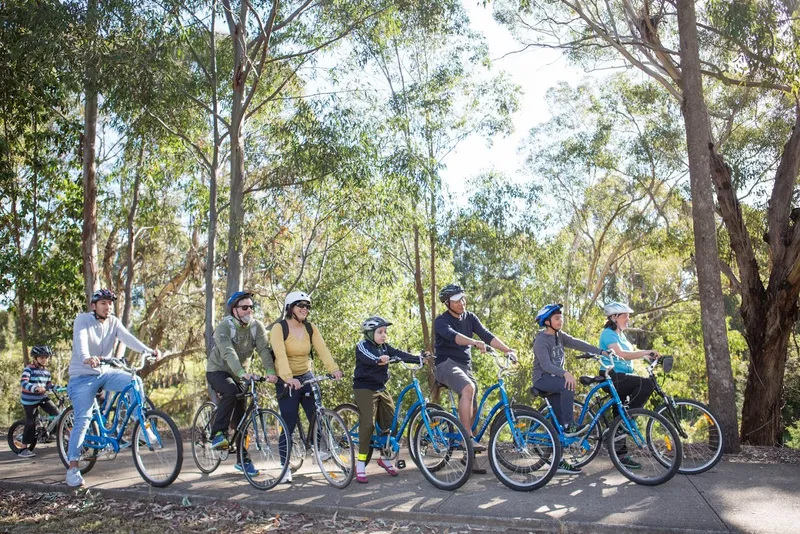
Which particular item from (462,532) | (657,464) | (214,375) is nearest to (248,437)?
(214,375)

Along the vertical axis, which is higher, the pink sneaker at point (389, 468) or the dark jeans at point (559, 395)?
the dark jeans at point (559, 395)

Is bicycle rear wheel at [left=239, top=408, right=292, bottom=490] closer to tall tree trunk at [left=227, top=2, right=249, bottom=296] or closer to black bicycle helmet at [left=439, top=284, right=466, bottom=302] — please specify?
black bicycle helmet at [left=439, top=284, right=466, bottom=302]

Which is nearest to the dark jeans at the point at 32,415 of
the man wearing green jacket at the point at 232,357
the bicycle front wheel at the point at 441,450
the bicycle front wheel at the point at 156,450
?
the bicycle front wheel at the point at 156,450

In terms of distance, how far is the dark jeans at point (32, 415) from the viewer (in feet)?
29.8

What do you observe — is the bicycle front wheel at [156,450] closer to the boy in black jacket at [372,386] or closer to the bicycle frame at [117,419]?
the bicycle frame at [117,419]

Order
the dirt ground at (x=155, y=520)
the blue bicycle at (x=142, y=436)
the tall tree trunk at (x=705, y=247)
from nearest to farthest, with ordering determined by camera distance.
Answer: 1. the dirt ground at (x=155, y=520)
2. the blue bicycle at (x=142, y=436)
3. the tall tree trunk at (x=705, y=247)

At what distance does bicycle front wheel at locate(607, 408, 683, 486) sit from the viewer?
19.7ft

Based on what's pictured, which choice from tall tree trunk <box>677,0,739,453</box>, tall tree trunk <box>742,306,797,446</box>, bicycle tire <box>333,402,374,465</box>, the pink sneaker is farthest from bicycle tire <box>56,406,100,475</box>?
tall tree trunk <box>742,306,797,446</box>

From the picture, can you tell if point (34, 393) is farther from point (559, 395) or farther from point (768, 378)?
point (768, 378)

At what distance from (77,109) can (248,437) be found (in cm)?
1569

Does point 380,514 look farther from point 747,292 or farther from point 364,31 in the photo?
point 364,31

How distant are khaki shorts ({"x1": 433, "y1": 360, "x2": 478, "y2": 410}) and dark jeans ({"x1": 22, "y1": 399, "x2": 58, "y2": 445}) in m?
5.51

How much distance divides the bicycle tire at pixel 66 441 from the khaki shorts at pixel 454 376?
3466 mm

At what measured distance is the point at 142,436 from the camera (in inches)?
265
